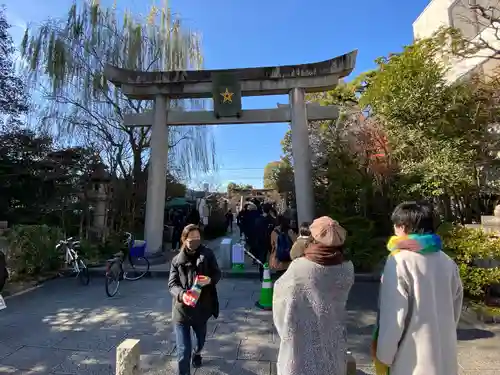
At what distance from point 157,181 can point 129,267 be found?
257 cm

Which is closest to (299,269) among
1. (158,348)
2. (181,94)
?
(158,348)

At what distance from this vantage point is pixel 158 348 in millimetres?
3689

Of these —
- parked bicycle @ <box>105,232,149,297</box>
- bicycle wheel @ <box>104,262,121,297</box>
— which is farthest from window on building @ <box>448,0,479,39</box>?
bicycle wheel @ <box>104,262,121,297</box>

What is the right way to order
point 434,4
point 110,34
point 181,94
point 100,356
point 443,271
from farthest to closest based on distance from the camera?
point 434,4 → point 110,34 → point 181,94 → point 100,356 → point 443,271

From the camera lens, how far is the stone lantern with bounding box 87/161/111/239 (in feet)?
33.9

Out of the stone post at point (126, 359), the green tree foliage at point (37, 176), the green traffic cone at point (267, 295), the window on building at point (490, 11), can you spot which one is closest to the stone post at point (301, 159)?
the green traffic cone at point (267, 295)

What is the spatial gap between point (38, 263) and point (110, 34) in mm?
8702

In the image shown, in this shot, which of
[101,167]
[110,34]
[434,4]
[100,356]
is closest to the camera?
[100,356]

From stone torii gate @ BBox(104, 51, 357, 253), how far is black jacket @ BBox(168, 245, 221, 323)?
617 cm

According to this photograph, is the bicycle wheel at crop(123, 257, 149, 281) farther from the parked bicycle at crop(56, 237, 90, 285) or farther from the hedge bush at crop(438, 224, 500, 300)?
the hedge bush at crop(438, 224, 500, 300)

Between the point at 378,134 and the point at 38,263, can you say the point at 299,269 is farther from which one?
the point at 38,263

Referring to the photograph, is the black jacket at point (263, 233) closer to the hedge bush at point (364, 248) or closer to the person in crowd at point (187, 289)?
the hedge bush at point (364, 248)

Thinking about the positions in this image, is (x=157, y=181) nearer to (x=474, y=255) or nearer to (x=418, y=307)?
(x=474, y=255)

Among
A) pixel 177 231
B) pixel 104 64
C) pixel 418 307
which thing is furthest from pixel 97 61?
pixel 418 307
